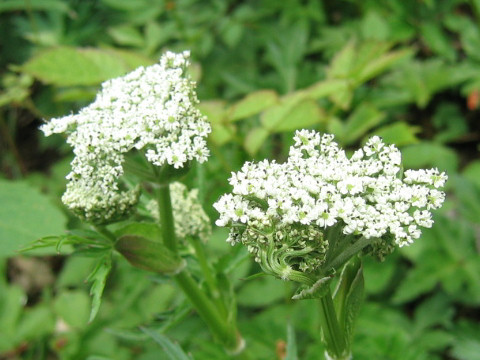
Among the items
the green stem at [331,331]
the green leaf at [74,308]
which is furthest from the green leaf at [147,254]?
the green leaf at [74,308]

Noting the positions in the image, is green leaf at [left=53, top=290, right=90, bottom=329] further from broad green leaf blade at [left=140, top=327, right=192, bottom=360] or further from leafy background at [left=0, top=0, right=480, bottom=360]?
broad green leaf blade at [left=140, top=327, right=192, bottom=360]

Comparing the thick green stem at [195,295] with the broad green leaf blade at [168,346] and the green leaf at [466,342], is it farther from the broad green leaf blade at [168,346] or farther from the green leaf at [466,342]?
the green leaf at [466,342]

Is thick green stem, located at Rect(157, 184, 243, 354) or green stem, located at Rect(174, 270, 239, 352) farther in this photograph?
green stem, located at Rect(174, 270, 239, 352)

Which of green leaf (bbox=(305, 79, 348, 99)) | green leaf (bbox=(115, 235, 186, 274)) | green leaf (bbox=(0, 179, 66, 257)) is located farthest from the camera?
green leaf (bbox=(305, 79, 348, 99))


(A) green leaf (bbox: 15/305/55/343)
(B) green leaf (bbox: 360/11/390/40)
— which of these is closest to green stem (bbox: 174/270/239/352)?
(A) green leaf (bbox: 15/305/55/343)

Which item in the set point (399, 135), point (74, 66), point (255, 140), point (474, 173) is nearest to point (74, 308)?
point (74, 66)

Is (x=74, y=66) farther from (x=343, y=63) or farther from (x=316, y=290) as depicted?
(x=316, y=290)
